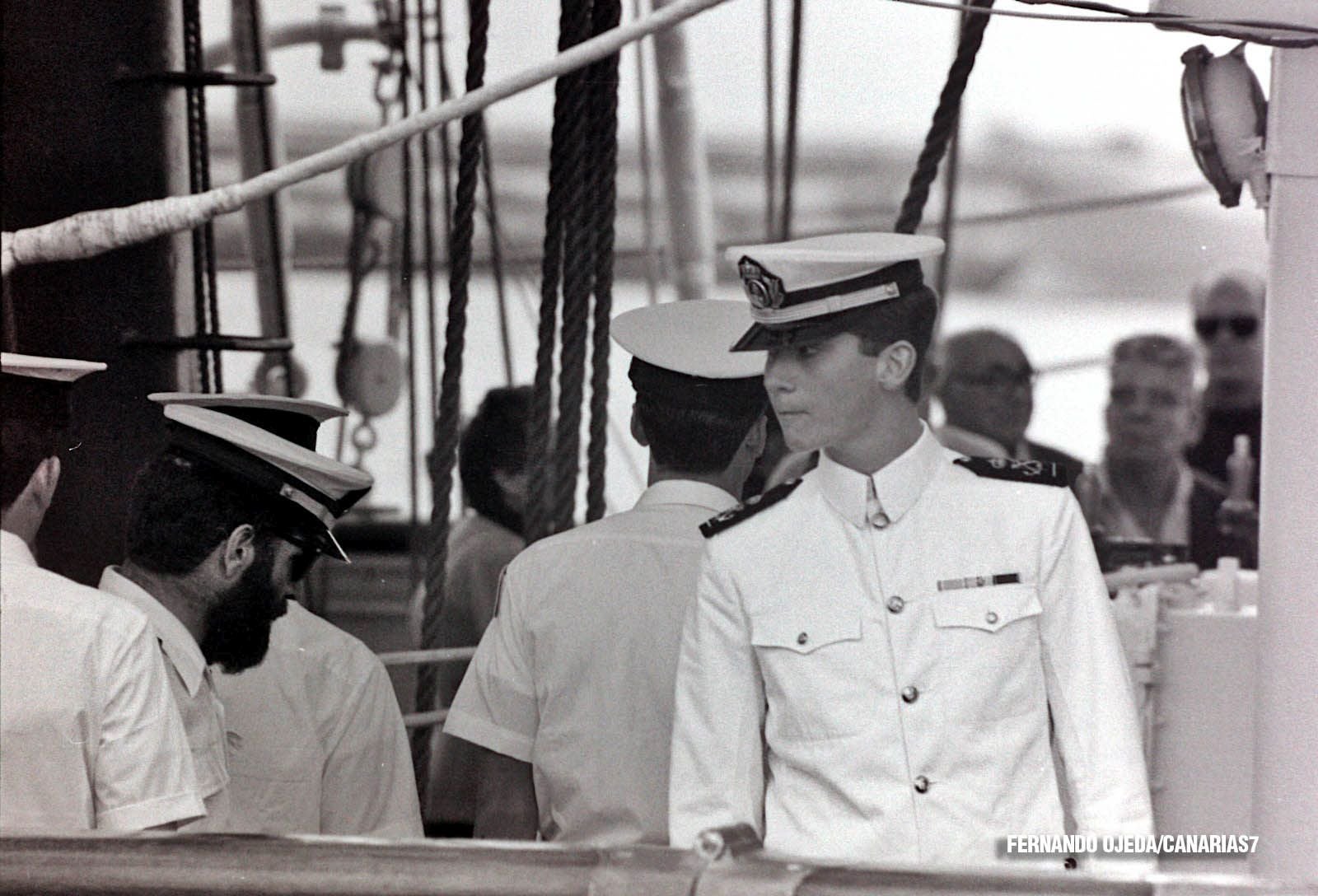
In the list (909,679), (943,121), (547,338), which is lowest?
(909,679)

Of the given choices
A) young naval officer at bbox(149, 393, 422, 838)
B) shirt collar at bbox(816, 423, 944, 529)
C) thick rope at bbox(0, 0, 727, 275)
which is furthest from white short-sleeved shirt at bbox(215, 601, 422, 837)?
shirt collar at bbox(816, 423, 944, 529)

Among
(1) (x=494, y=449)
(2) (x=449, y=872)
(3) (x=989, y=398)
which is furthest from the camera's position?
(3) (x=989, y=398)

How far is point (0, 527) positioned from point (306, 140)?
962 mm

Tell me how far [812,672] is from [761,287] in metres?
0.38

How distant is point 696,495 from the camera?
2.00 meters

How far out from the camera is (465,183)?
7.57 feet

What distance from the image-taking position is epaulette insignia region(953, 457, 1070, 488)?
5.76 feet

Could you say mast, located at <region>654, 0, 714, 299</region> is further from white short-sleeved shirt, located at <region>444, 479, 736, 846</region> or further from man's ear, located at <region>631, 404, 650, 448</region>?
white short-sleeved shirt, located at <region>444, 479, 736, 846</region>

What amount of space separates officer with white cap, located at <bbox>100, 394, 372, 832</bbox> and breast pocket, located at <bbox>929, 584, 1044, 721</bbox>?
680mm

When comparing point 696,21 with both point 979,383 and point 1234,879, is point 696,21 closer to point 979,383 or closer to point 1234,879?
point 979,383

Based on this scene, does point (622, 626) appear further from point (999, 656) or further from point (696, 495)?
point (999, 656)

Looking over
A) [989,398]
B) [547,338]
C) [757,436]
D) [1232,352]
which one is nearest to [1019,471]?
[757,436]

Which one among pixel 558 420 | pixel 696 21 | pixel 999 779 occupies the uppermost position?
pixel 696 21

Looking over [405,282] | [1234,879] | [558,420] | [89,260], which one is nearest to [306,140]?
[405,282]
